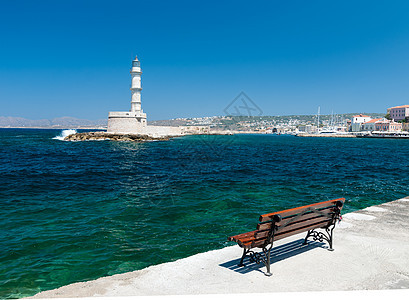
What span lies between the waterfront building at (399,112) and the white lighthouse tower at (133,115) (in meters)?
110

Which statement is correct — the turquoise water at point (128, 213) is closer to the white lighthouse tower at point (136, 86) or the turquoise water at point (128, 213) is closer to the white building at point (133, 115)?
the white building at point (133, 115)

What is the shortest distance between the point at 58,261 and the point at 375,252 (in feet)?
19.4

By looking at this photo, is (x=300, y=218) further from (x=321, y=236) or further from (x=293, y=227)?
(x=321, y=236)

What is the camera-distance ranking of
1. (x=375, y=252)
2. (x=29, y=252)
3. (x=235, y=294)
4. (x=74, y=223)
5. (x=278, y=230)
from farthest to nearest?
(x=74, y=223)
(x=29, y=252)
(x=375, y=252)
(x=278, y=230)
(x=235, y=294)

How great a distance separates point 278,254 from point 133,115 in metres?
55.8

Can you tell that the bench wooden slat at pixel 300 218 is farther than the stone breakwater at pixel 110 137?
No

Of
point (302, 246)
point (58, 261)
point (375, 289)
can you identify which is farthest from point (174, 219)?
point (375, 289)

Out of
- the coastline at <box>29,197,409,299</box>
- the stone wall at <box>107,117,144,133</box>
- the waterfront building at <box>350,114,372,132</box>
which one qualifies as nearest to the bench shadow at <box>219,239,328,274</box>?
the coastline at <box>29,197,409,299</box>

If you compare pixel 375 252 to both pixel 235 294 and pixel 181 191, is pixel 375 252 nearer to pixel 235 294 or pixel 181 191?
pixel 235 294

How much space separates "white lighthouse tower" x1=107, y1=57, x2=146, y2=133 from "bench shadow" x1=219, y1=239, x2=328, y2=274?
5532 centimetres

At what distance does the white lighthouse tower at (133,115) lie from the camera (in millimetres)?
57656

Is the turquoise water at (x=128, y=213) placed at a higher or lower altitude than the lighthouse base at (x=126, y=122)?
lower

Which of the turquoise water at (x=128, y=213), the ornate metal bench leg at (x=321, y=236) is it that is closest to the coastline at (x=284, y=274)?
the ornate metal bench leg at (x=321, y=236)

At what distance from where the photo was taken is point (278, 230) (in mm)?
4223
